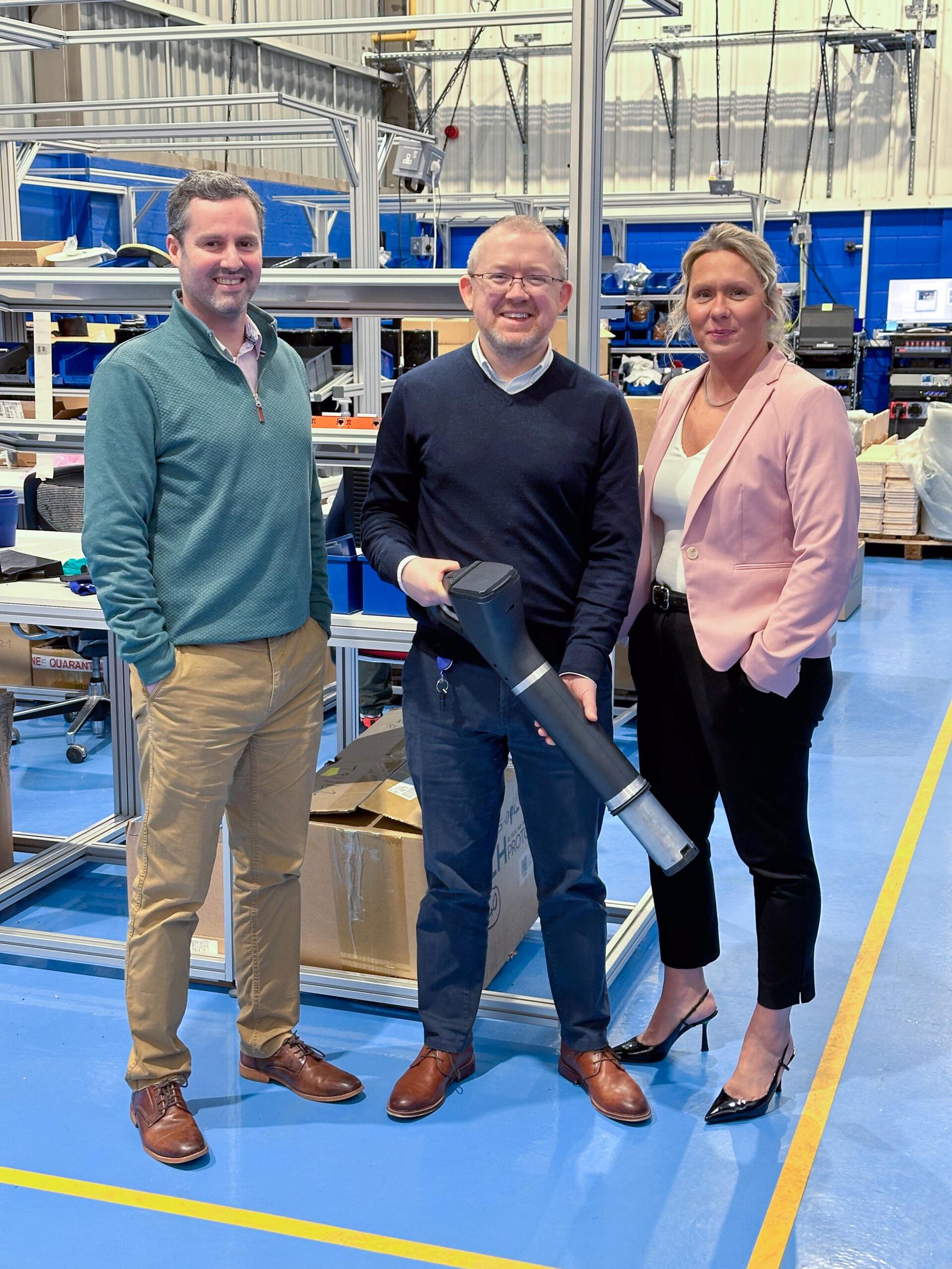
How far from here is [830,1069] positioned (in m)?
2.79

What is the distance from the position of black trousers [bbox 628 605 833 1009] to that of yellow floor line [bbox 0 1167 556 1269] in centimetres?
76

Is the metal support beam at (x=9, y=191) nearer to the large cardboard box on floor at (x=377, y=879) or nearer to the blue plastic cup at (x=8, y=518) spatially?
the blue plastic cup at (x=8, y=518)

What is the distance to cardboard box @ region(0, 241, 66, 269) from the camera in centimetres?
381

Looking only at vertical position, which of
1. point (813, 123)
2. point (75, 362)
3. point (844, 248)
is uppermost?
point (813, 123)

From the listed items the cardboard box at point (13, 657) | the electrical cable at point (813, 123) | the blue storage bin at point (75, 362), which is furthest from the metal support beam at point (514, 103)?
the cardboard box at point (13, 657)

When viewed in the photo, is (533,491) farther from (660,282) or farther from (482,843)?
(660,282)

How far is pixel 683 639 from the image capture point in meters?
2.45

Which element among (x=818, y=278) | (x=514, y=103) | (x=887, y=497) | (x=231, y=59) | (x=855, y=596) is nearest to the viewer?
(x=855, y=596)

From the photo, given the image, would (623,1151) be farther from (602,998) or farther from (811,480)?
(811,480)

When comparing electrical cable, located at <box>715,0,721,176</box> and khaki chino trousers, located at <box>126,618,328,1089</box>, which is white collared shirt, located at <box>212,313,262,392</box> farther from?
electrical cable, located at <box>715,0,721,176</box>

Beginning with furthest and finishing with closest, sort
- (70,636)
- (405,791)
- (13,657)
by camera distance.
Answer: (13,657) < (70,636) < (405,791)

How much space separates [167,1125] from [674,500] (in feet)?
4.98

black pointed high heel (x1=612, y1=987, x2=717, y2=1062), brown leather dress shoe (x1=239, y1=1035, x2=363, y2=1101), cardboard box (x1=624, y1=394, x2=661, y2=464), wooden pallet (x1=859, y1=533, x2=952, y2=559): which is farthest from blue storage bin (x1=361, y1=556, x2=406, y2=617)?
wooden pallet (x1=859, y1=533, x2=952, y2=559)

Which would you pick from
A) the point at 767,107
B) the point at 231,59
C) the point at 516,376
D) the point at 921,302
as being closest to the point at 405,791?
the point at 516,376
